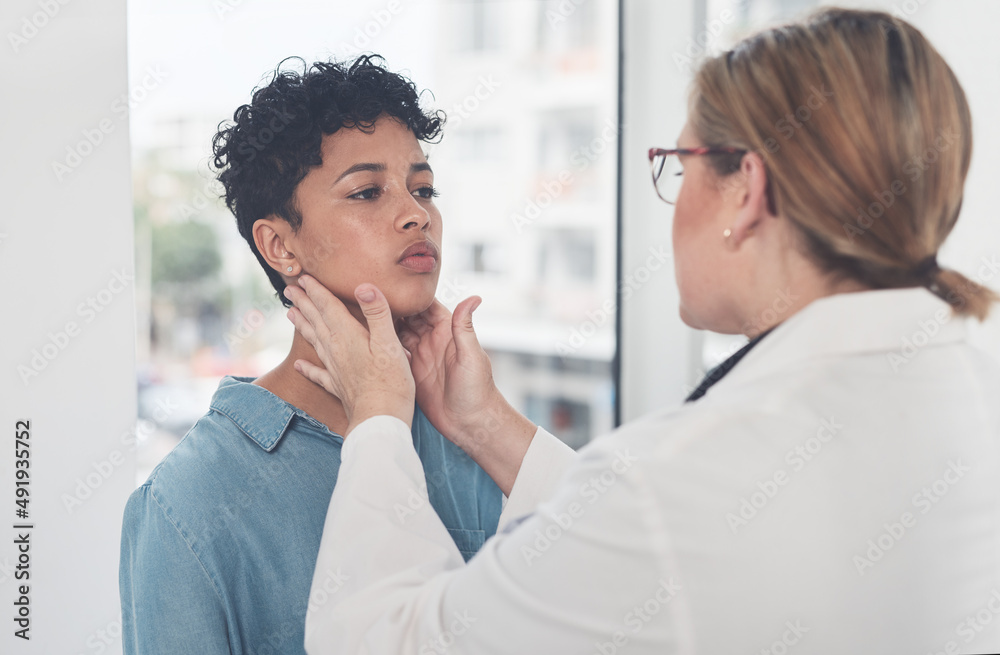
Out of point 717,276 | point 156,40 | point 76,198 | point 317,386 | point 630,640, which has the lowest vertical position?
point 630,640

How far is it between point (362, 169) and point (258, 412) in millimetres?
427

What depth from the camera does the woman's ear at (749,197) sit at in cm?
72

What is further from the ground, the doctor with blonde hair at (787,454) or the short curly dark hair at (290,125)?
the short curly dark hair at (290,125)

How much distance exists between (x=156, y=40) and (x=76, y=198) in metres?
0.41

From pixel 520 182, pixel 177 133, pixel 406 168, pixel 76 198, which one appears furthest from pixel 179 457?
pixel 520 182

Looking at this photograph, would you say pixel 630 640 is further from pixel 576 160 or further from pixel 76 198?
pixel 576 160

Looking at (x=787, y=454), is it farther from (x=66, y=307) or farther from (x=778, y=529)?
(x=66, y=307)

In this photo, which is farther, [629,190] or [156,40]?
[629,190]

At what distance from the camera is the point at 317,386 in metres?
1.18

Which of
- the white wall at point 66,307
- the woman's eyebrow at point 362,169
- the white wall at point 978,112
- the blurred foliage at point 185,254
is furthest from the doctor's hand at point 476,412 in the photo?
the white wall at point 978,112

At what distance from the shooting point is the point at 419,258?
3.78 feet

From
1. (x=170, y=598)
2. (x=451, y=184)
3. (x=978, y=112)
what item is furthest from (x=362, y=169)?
(x=978, y=112)

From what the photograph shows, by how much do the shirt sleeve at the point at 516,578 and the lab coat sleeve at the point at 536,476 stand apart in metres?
0.27

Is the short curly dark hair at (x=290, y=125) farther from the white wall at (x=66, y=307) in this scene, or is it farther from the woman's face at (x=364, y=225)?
the white wall at (x=66, y=307)
